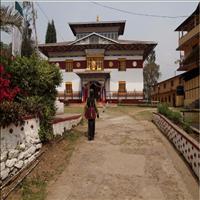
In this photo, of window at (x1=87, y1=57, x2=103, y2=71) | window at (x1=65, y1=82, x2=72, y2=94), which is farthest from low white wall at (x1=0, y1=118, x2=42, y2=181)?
window at (x1=65, y1=82, x2=72, y2=94)

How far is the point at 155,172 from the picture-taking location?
8.16 meters

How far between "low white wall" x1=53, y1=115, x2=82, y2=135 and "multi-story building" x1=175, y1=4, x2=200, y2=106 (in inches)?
616

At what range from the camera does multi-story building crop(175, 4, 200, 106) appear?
29158 millimetres

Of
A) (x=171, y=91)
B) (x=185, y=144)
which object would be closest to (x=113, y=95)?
(x=171, y=91)

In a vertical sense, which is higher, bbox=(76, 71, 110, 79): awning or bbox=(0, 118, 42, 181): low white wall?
bbox=(76, 71, 110, 79): awning

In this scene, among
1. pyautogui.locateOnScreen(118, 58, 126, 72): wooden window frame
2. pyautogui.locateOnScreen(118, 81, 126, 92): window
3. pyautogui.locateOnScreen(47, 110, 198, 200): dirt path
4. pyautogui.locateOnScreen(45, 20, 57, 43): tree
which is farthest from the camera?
pyautogui.locateOnScreen(45, 20, 57, 43): tree

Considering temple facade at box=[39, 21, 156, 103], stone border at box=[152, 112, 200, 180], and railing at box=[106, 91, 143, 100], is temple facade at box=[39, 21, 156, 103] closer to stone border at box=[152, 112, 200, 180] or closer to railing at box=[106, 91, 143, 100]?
railing at box=[106, 91, 143, 100]

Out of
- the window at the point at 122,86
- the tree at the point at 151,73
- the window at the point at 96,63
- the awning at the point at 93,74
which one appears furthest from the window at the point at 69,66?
the tree at the point at 151,73

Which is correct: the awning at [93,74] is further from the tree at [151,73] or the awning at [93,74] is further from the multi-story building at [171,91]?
the tree at [151,73]

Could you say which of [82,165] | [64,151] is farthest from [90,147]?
[82,165]

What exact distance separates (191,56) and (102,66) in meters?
11.1

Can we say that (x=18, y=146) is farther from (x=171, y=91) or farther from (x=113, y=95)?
(x=171, y=91)

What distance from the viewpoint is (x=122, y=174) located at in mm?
7938

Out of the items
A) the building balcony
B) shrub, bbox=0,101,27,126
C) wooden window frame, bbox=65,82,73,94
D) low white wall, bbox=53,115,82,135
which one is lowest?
low white wall, bbox=53,115,82,135
